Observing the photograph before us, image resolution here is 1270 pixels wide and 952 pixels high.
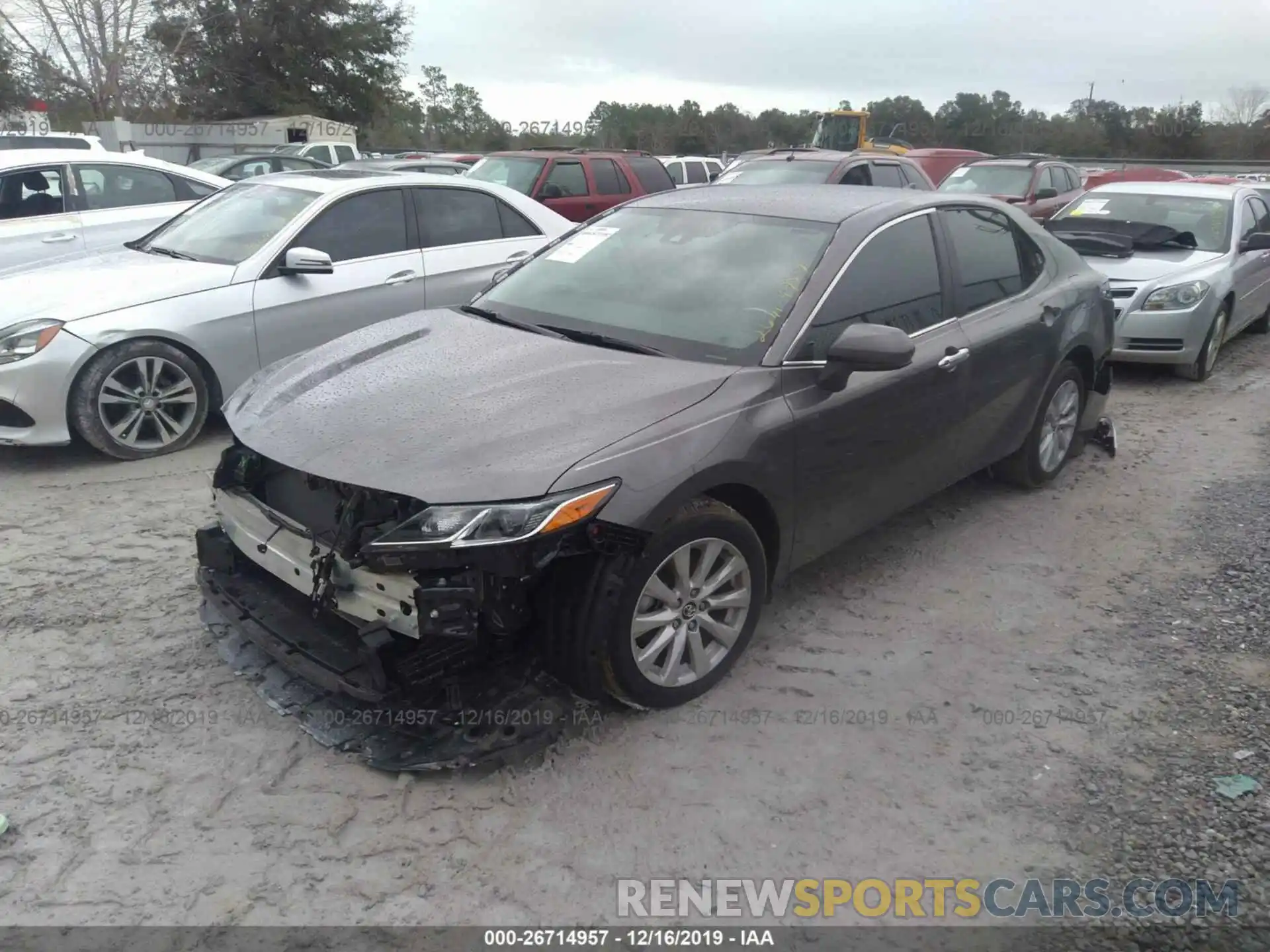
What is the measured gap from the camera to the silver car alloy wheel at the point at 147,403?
5.49 m

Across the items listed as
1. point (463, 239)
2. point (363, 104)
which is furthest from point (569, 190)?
point (363, 104)

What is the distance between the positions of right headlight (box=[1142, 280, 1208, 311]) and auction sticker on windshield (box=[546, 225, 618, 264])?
5517mm

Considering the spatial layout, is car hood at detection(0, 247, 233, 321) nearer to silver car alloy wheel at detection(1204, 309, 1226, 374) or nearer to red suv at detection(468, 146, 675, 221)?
red suv at detection(468, 146, 675, 221)

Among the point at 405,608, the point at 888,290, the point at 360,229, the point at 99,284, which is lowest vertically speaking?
the point at 405,608

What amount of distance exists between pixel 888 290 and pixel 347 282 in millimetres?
3664

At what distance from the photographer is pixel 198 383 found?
5.77m

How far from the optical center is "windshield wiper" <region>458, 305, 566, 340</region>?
12.8ft

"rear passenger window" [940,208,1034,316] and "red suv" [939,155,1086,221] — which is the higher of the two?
"red suv" [939,155,1086,221]

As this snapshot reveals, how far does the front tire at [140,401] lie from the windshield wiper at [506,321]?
2246 millimetres

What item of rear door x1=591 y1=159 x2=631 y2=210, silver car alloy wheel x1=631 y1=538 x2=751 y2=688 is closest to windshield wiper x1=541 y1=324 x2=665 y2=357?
silver car alloy wheel x1=631 y1=538 x2=751 y2=688

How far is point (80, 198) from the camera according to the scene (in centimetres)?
837

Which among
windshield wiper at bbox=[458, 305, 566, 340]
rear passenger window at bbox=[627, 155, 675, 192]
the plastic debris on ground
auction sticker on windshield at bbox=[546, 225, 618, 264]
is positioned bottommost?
the plastic debris on ground

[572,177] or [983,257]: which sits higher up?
[572,177]

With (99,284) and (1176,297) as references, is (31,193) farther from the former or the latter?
(1176,297)
